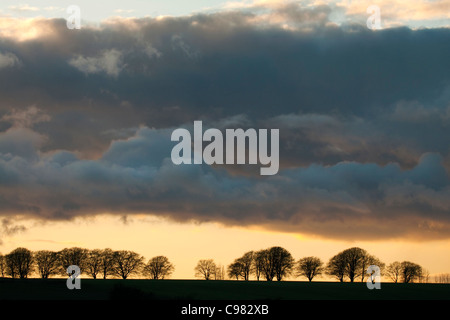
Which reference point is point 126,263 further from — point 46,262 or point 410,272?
point 410,272

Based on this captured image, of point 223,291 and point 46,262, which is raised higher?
point 46,262

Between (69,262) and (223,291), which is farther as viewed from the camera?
(69,262)

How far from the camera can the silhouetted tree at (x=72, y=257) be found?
176 metres

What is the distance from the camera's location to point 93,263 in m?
178

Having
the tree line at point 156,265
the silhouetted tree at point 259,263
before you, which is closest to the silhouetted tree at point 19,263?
the tree line at point 156,265

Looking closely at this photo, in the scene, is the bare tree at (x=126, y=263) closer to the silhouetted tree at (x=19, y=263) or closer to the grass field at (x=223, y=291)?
the silhouetted tree at (x=19, y=263)

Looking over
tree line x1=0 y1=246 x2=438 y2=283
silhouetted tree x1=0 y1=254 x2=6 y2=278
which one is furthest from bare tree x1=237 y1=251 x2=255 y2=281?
silhouetted tree x1=0 y1=254 x2=6 y2=278

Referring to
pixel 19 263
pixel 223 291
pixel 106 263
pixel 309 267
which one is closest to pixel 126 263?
pixel 106 263

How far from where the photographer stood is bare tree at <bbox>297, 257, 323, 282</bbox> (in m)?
180

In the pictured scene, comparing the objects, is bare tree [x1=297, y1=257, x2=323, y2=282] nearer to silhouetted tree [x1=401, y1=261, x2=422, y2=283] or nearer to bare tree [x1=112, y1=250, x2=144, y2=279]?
silhouetted tree [x1=401, y1=261, x2=422, y2=283]

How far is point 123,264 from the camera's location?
590 ft

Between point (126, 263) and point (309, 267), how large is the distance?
149 ft
